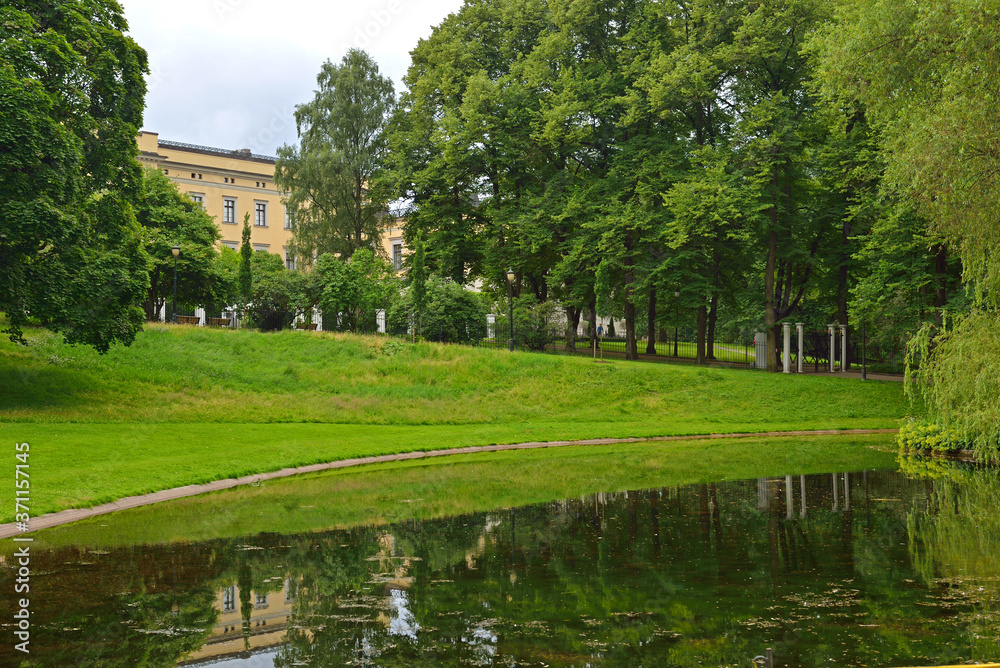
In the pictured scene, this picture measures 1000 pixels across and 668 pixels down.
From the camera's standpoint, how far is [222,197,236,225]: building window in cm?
6925

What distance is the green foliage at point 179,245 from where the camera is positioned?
39969 millimetres

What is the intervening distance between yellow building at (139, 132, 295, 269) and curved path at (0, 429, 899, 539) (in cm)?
4729

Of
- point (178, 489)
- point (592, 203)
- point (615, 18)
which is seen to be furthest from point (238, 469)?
point (615, 18)

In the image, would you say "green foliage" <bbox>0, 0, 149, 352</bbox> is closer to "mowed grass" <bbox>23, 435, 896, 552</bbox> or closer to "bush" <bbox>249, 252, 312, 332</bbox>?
"mowed grass" <bbox>23, 435, 896, 552</bbox>

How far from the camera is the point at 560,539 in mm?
10719

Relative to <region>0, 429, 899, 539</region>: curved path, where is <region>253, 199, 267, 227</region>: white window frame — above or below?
above

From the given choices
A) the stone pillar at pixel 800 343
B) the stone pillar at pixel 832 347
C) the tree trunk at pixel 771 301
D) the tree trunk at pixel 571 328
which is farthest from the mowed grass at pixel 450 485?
the tree trunk at pixel 571 328

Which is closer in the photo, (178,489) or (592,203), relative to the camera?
(178,489)

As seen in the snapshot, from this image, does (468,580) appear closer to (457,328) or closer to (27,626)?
(27,626)

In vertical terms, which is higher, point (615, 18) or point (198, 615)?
point (615, 18)

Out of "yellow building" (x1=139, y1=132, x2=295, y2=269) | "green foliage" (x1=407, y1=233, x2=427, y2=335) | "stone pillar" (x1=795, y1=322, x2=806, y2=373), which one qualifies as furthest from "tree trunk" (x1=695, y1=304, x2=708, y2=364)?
"yellow building" (x1=139, y1=132, x2=295, y2=269)

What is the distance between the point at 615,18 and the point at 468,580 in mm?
38656

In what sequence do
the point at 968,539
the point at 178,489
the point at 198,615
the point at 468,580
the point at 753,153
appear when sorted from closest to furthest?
the point at 198,615 → the point at 468,580 → the point at 968,539 → the point at 178,489 → the point at 753,153

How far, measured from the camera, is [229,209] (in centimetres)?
6962
